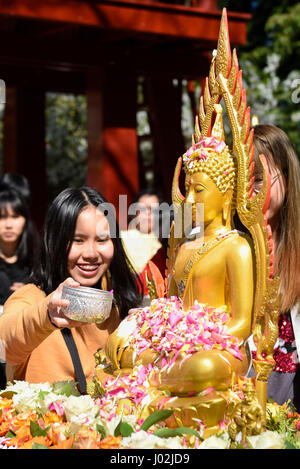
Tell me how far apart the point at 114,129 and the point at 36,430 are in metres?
3.24

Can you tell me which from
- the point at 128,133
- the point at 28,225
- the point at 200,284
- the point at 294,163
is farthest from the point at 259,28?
the point at 200,284

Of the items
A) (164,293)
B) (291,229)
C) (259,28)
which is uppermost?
(259,28)

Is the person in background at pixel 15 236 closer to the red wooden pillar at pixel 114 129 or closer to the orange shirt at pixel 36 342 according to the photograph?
the red wooden pillar at pixel 114 129

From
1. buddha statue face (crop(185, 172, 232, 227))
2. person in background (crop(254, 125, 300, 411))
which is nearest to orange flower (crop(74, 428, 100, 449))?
buddha statue face (crop(185, 172, 232, 227))

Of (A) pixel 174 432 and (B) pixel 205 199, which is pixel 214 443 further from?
(B) pixel 205 199

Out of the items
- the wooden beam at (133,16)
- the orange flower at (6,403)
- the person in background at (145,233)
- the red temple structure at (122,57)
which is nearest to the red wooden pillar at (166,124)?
the red temple structure at (122,57)

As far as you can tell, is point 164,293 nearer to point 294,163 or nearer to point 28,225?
point 294,163

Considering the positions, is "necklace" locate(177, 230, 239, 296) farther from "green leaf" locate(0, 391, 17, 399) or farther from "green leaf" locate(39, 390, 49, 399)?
"green leaf" locate(0, 391, 17, 399)

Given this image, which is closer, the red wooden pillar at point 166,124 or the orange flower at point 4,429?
the orange flower at point 4,429

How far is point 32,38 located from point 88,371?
290cm

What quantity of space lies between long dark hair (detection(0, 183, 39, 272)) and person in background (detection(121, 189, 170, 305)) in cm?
61

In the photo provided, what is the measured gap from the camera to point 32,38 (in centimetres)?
450

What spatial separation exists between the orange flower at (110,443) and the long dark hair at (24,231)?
107 inches

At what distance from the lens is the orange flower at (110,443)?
1608 mm
